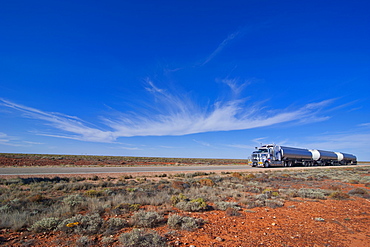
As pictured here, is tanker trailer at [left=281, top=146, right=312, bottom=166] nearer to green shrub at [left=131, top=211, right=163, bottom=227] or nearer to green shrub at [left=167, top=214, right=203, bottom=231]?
green shrub at [left=167, top=214, right=203, bottom=231]

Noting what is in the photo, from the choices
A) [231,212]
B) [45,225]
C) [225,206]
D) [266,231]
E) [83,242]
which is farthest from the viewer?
[225,206]

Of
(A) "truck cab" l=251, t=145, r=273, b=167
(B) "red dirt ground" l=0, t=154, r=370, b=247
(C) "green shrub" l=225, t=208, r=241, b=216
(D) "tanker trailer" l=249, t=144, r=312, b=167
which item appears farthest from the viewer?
(D) "tanker trailer" l=249, t=144, r=312, b=167

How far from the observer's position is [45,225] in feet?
19.3

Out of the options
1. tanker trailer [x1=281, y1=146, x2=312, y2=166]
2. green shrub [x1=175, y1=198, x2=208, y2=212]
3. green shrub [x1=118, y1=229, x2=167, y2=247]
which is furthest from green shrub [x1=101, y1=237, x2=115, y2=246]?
tanker trailer [x1=281, y1=146, x2=312, y2=166]

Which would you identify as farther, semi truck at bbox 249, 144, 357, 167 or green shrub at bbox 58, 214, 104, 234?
semi truck at bbox 249, 144, 357, 167

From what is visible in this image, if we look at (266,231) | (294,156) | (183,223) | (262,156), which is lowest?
(266,231)

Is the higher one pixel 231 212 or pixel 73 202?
pixel 73 202

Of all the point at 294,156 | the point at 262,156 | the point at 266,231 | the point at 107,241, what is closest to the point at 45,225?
the point at 107,241

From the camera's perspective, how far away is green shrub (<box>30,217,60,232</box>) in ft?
19.0

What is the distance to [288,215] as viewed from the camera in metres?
8.19

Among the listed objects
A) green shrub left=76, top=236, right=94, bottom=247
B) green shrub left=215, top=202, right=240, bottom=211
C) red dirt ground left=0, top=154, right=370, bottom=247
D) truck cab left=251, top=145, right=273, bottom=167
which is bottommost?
red dirt ground left=0, top=154, right=370, bottom=247

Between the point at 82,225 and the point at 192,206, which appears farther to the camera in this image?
the point at 192,206

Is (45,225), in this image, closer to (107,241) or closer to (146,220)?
(107,241)

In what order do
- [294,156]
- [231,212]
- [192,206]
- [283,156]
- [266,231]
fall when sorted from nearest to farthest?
[266,231] → [231,212] → [192,206] → [283,156] → [294,156]
